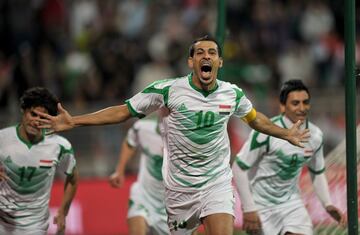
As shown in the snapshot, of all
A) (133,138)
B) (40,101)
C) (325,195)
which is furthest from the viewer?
(133,138)

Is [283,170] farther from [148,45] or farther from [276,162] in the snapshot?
[148,45]

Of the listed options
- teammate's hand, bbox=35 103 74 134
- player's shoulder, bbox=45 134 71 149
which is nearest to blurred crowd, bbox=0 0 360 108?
player's shoulder, bbox=45 134 71 149

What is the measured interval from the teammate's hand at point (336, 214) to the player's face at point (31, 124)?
2.99 metres

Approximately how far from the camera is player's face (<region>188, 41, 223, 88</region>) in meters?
9.84

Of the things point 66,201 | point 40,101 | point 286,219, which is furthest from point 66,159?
point 286,219

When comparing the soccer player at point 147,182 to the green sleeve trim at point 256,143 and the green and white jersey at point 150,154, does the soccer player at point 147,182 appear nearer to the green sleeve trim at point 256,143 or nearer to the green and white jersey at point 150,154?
the green and white jersey at point 150,154

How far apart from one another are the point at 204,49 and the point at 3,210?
8.61 ft

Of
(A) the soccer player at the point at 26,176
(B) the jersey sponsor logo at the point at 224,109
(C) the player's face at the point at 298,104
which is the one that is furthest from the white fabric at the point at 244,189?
(A) the soccer player at the point at 26,176

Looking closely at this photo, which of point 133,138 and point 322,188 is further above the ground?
point 133,138

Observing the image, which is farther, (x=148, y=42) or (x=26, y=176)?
(x=148, y=42)

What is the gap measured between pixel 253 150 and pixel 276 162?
302mm

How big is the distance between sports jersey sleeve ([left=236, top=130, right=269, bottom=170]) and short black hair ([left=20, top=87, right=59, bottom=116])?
1.89m

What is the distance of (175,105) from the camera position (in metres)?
9.92

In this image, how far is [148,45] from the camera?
19438 millimetres
